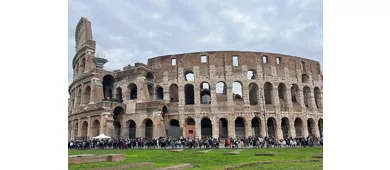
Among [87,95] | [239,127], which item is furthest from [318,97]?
[87,95]

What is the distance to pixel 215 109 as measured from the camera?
92.0 feet

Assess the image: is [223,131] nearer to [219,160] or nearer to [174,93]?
[174,93]

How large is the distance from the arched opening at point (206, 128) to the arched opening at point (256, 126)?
411 centimetres

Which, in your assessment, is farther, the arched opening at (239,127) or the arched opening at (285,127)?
the arched opening at (285,127)

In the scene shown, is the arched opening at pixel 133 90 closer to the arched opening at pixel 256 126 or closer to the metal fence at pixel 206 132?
the metal fence at pixel 206 132

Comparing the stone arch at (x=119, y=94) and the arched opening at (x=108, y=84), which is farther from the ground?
the arched opening at (x=108, y=84)

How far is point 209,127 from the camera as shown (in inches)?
1169

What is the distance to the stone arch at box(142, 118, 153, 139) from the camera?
27072 millimetres

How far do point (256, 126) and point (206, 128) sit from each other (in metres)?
5.12

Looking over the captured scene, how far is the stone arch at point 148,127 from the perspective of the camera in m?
27.1

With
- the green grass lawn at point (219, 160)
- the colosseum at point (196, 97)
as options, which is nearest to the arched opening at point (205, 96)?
the colosseum at point (196, 97)

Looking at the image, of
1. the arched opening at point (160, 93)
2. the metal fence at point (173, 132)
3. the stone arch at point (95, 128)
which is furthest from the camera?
the arched opening at point (160, 93)

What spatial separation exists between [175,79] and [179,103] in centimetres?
245
